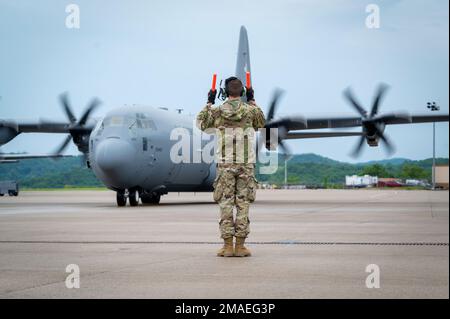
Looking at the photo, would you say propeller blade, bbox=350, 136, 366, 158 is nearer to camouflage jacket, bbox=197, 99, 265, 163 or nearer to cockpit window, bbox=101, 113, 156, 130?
cockpit window, bbox=101, 113, 156, 130

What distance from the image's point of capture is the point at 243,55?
39844 millimetres

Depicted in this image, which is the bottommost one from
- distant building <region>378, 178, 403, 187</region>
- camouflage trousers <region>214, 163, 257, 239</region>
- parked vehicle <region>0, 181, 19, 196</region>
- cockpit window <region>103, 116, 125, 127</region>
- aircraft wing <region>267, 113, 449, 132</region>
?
distant building <region>378, 178, 403, 187</region>

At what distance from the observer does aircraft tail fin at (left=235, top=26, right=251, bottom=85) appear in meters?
39.5

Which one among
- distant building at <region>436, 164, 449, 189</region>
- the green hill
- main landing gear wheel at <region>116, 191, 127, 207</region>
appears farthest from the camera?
the green hill

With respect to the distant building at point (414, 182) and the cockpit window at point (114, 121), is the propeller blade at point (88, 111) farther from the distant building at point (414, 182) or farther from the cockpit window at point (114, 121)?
the distant building at point (414, 182)

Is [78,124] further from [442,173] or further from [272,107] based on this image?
[442,173]

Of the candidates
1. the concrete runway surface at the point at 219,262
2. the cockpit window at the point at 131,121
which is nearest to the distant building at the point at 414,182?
the cockpit window at the point at 131,121

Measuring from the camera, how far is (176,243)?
12383 mm

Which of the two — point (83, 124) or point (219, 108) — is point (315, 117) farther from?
point (219, 108)

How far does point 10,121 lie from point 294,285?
3010 cm

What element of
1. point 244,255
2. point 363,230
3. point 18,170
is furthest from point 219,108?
point 18,170

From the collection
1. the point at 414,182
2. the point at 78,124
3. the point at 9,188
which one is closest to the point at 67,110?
the point at 78,124

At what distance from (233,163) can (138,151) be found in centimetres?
2033

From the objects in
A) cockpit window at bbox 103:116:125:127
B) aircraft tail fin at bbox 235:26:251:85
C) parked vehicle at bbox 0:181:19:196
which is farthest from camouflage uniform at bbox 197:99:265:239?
parked vehicle at bbox 0:181:19:196
